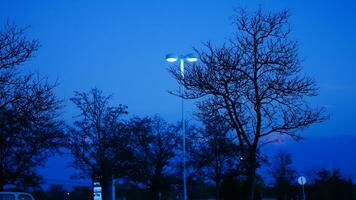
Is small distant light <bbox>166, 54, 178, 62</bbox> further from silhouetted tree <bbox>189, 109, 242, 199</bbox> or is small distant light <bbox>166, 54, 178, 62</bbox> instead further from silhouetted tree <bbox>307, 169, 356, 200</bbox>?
silhouetted tree <bbox>307, 169, 356, 200</bbox>

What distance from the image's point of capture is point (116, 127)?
37375 millimetres

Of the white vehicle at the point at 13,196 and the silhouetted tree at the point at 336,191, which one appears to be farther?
the silhouetted tree at the point at 336,191

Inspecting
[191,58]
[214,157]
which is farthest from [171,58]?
[214,157]

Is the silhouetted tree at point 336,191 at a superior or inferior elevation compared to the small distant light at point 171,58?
inferior

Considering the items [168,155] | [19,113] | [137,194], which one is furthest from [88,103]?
[137,194]

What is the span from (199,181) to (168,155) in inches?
175

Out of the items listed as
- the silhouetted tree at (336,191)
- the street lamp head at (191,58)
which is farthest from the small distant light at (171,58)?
the silhouetted tree at (336,191)

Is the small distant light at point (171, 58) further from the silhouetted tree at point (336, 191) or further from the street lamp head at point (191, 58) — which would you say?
the silhouetted tree at point (336, 191)

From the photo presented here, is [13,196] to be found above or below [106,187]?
below

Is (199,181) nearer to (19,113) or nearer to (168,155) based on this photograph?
(168,155)

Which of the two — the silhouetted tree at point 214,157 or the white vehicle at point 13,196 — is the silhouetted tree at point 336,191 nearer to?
the silhouetted tree at point 214,157

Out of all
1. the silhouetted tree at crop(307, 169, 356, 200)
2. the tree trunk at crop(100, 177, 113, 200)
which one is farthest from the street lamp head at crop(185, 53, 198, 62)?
the silhouetted tree at crop(307, 169, 356, 200)

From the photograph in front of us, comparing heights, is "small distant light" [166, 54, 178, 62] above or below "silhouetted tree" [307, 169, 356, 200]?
above

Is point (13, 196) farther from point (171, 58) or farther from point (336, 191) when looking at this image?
point (336, 191)
